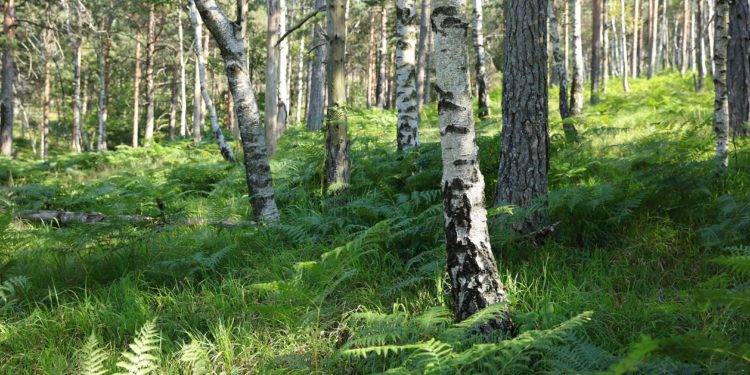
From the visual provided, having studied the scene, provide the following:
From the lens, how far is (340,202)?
6.01 m

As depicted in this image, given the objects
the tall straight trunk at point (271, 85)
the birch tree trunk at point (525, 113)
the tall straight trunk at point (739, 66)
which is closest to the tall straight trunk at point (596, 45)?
the tall straight trunk at point (739, 66)

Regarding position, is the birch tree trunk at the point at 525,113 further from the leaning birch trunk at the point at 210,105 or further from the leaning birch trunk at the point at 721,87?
the leaning birch trunk at the point at 210,105

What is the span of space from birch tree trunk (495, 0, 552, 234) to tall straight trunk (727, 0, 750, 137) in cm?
389

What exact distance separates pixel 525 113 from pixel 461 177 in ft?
5.53

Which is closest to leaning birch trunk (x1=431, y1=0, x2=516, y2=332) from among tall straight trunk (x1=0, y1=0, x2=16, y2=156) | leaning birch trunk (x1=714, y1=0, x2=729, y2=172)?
leaning birch trunk (x1=714, y1=0, x2=729, y2=172)

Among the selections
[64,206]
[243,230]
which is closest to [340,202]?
[243,230]

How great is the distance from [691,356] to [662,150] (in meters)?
4.54

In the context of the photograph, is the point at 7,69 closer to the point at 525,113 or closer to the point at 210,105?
the point at 210,105

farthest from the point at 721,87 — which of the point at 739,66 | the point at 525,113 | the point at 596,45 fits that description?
the point at 596,45

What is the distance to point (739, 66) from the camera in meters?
6.89

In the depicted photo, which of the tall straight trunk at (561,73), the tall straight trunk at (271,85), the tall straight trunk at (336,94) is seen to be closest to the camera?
the tall straight trunk at (336,94)

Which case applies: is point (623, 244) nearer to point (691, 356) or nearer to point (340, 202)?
point (691, 356)

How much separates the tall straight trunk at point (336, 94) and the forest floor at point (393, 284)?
14.0 inches

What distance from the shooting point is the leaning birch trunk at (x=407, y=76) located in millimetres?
8039
